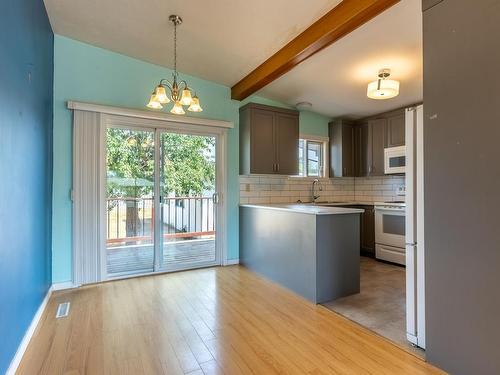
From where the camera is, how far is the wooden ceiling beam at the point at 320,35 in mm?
2096

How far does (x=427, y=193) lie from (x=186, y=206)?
3.04m

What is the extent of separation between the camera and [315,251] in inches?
111

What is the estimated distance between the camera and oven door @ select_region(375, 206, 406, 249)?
3988 mm

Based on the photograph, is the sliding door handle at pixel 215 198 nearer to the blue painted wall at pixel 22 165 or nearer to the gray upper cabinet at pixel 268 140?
the gray upper cabinet at pixel 268 140

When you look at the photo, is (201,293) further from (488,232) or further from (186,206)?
(488,232)

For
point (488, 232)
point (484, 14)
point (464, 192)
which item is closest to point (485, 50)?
point (484, 14)

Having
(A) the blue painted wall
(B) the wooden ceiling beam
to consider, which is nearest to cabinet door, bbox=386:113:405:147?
(B) the wooden ceiling beam

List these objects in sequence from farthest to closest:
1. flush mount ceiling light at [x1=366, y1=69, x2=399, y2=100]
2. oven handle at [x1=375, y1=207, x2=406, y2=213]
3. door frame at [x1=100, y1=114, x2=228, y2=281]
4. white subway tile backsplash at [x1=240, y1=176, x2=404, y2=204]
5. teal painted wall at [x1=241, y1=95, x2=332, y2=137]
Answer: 1. teal painted wall at [x1=241, y1=95, x2=332, y2=137]
2. white subway tile backsplash at [x1=240, y1=176, x2=404, y2=204]
3. oven handle at [x1=375, y1=207, x2=406, y2=213]
4. door frame at [x1=100, y1=114, x2=228, y2=281]
5. flush mount ceiling light at [x1=366, y1=69, x2=399, y2=100]

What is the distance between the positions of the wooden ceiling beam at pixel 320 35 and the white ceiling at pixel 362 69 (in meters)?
0.30

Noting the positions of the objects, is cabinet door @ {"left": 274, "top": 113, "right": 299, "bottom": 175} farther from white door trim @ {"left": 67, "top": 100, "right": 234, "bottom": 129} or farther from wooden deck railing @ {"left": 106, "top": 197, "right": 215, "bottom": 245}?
wooden deck railing @ {"left": 106, "top": 197, "right": 215, "bottom": 245}

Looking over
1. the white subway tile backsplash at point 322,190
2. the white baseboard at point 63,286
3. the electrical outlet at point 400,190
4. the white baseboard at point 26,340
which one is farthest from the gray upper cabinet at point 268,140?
the white baseboard at point 26,340

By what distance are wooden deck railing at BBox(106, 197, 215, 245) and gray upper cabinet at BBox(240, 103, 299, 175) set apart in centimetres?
87

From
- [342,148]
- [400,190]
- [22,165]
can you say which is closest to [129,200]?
[22,165]

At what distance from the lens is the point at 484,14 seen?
153 centimetres
